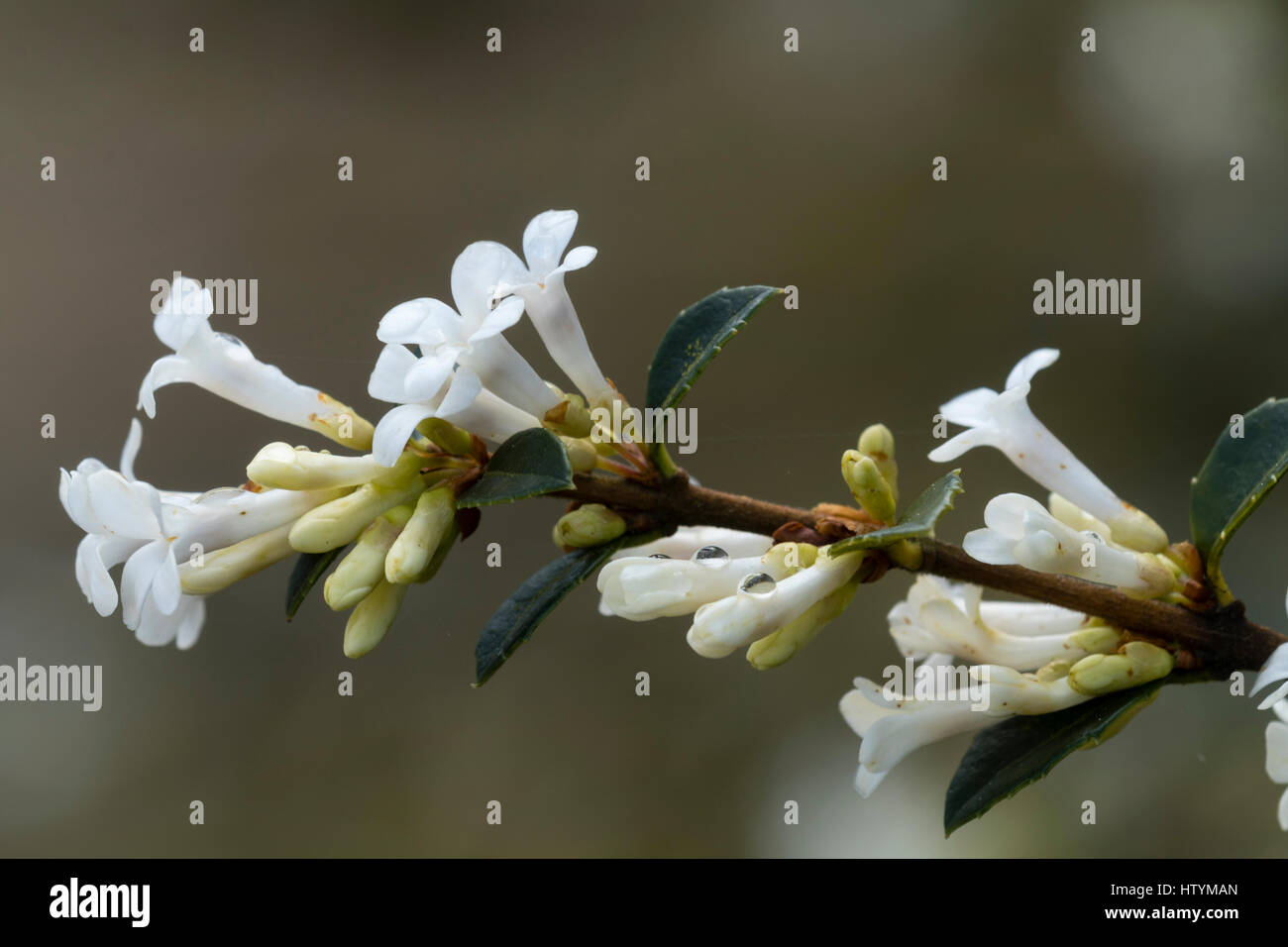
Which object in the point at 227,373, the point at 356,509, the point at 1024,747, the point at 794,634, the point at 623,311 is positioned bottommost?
the point at 1024,747

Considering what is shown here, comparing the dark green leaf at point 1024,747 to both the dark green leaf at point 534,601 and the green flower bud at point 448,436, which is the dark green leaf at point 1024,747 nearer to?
the dark green leaf at point 534,601

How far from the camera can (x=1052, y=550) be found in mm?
826

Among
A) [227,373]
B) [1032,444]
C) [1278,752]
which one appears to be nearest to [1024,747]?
[1278,752]

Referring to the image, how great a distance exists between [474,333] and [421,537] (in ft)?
0.55

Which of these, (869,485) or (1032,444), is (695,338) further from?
(1032,444)

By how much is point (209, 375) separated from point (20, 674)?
2282 millimetres

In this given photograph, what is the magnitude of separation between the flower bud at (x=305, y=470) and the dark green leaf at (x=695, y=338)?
0.25m

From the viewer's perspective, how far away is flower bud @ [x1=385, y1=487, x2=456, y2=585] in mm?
822

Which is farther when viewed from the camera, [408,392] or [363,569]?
[363,569]

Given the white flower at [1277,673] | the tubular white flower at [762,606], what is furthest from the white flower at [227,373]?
the white flower at [1277,673]

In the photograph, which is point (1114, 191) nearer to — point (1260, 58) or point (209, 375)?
point (1260, 58)

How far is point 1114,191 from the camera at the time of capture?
A: 10.2 ft

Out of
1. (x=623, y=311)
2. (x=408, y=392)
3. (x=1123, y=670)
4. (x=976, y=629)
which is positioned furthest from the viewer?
(x=623, y=311)

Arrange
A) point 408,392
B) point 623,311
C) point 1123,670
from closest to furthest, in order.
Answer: point 408,392 → point 1123,670 → point 623,311
